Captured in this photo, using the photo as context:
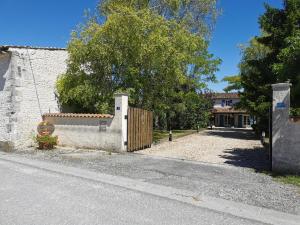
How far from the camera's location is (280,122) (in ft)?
33.6

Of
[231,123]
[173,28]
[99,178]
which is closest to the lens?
[99,178]

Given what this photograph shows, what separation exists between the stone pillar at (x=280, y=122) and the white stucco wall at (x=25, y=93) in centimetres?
1146

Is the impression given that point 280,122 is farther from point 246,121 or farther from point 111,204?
point 246,121

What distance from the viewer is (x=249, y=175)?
978 cm

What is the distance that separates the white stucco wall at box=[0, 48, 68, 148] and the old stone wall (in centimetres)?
1147

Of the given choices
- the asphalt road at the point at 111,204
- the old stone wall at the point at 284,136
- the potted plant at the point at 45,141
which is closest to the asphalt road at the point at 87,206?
the asphalt road at the point at 111,204

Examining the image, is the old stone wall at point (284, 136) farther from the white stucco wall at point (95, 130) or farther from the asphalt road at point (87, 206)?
the white stucco wall at point (95, 130)

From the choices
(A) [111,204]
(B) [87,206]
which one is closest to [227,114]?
(A) [111,204]

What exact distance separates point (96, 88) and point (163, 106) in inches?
188

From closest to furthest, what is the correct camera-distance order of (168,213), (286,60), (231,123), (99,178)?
(168,213)
(99,178)
(286,60)
(231,123)

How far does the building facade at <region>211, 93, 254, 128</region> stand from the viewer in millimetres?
59938

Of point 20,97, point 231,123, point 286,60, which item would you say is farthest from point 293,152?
point 231,123

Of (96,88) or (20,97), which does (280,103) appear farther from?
(20,97)

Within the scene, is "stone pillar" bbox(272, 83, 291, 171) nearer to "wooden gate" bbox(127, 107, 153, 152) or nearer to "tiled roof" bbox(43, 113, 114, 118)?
"wooden gate" bbox(127, 107, 153, 152)
